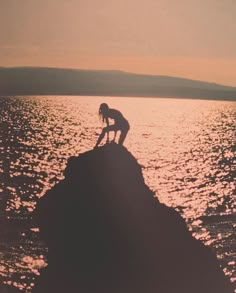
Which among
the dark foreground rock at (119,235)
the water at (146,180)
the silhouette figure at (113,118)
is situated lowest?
the water at (146,180)

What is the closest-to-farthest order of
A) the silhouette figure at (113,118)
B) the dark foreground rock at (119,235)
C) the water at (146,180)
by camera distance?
the dark foreground rock at (119,235) < the silhouette figure at (113,118) < the water at (146,180)

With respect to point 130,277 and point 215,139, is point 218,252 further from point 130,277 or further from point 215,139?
point 215,139

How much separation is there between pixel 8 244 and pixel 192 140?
10346 cm

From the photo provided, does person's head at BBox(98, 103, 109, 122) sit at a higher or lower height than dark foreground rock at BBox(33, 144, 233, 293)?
higher

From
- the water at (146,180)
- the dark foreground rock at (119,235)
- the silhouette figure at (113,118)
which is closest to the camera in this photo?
the dark foreground rock at (119,235)

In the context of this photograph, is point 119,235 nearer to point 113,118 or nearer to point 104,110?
point 113,118

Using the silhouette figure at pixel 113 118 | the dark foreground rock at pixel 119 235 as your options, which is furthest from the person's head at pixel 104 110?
the dark foreground rock at pixel 119 235

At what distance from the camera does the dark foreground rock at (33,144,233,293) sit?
2327 cm

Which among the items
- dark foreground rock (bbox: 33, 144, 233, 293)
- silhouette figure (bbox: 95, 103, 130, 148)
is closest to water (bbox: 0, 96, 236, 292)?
dark foreground rock (bbox: 33, 144, 233, 293)

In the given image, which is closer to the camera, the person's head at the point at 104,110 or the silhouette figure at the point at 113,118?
the person's head at the point at 104,110

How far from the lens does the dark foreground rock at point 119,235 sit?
916 inches

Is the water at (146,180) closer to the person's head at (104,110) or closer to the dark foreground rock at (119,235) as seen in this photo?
the dark foreground rock at (119,235)

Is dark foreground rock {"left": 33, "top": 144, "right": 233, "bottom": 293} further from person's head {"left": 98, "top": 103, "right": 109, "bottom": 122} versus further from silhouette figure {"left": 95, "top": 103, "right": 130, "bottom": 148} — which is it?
person's head {"left": 98, "top": 103, "right": 109, "bottom": 122}

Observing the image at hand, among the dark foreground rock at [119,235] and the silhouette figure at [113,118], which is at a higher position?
the silhouette figure at [113,118]
